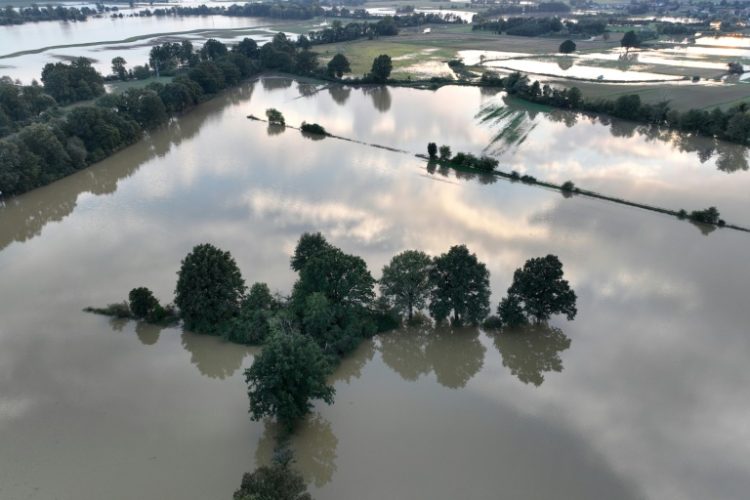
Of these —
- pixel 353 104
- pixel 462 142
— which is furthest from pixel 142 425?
pixel 353 104

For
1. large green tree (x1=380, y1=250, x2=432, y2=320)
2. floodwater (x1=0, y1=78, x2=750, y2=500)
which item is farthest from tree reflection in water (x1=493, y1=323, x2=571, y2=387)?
large green tree (x1=380, y1=250, x2=432, y2=320)

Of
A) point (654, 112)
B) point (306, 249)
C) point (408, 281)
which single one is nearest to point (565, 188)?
point (408, 281)

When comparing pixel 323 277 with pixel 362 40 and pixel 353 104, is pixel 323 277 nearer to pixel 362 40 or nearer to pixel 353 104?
pixel 353 104

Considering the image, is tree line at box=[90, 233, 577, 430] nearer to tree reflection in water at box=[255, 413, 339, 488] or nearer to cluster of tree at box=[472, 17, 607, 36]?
tree reflection in water at box=[255, 413, 339, 488]

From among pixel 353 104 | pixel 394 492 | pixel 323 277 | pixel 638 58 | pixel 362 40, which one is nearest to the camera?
pixel 394 492

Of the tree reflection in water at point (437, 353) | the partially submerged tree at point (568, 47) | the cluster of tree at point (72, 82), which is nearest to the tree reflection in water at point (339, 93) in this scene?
the cluster of tree at point (72, 82)

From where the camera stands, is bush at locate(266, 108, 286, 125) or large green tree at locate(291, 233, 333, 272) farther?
bush at locate(266, 108, 286, 125)

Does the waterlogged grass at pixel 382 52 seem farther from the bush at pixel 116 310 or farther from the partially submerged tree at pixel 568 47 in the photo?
the bush at pixel 116 310
